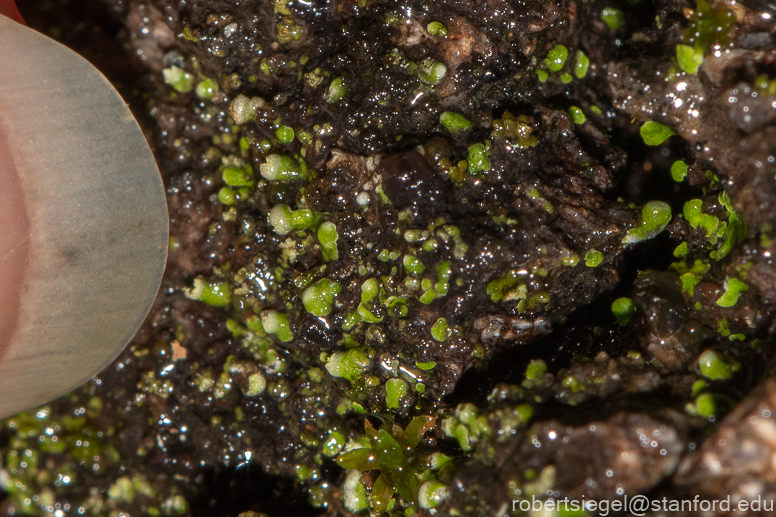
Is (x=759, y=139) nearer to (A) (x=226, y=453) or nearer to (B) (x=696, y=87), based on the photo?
(B) (x=696, y=87)

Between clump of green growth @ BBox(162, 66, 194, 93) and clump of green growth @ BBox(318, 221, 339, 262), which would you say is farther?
clump of green growth @ BBox(162, 66, 194, 93)

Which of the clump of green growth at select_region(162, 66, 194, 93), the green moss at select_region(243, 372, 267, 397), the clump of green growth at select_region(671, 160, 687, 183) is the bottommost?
the green moss at select_region(243, 372, 267, 397)

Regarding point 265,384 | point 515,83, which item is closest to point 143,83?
point 265,384

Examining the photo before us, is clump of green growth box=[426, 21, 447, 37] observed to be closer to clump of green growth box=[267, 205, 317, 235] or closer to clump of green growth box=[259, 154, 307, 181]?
clump of green growth box=[259, 154, 307, 181]

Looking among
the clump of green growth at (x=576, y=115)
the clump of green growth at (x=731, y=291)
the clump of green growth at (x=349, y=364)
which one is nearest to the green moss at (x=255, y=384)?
the clump of green growth at (x=349, y=364)

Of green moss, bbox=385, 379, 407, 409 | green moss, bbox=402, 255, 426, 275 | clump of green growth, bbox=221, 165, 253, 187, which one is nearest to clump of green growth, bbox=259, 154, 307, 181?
clump of green growth, bbox=221, 165, 253, 187

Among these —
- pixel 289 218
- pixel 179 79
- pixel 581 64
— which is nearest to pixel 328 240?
pixel 289 218

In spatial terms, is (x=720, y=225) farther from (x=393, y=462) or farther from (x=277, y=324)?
(x=277, y=324)
